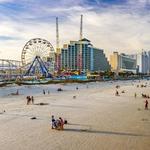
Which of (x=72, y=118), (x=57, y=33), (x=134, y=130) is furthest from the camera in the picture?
(x=57, y=33)

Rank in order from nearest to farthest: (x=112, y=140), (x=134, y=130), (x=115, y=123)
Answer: (x=112, y=140) < (x=134, y=130) < (x=115, y=123)

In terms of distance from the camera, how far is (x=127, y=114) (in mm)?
29547

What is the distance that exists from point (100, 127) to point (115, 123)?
2.07 m

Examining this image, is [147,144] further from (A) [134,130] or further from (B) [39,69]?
(B) [39,69]

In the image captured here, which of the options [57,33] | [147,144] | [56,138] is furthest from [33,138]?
[57,33]

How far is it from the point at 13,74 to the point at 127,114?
10844 centimetres

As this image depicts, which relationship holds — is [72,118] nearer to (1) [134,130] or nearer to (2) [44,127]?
(2) [44,127]

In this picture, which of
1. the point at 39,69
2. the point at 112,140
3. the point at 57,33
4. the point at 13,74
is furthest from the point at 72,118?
the point at 57,33

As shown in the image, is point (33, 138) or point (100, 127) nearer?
point (33, 138)

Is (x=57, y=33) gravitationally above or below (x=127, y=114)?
above

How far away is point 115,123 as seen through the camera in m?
24.5

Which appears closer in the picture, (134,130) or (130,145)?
(130,145)

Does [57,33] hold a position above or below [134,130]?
above

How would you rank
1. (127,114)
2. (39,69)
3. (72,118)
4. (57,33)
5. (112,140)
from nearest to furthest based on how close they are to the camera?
(112,140)
(72,118)
(127,114)
(39,69)
(57,33)
